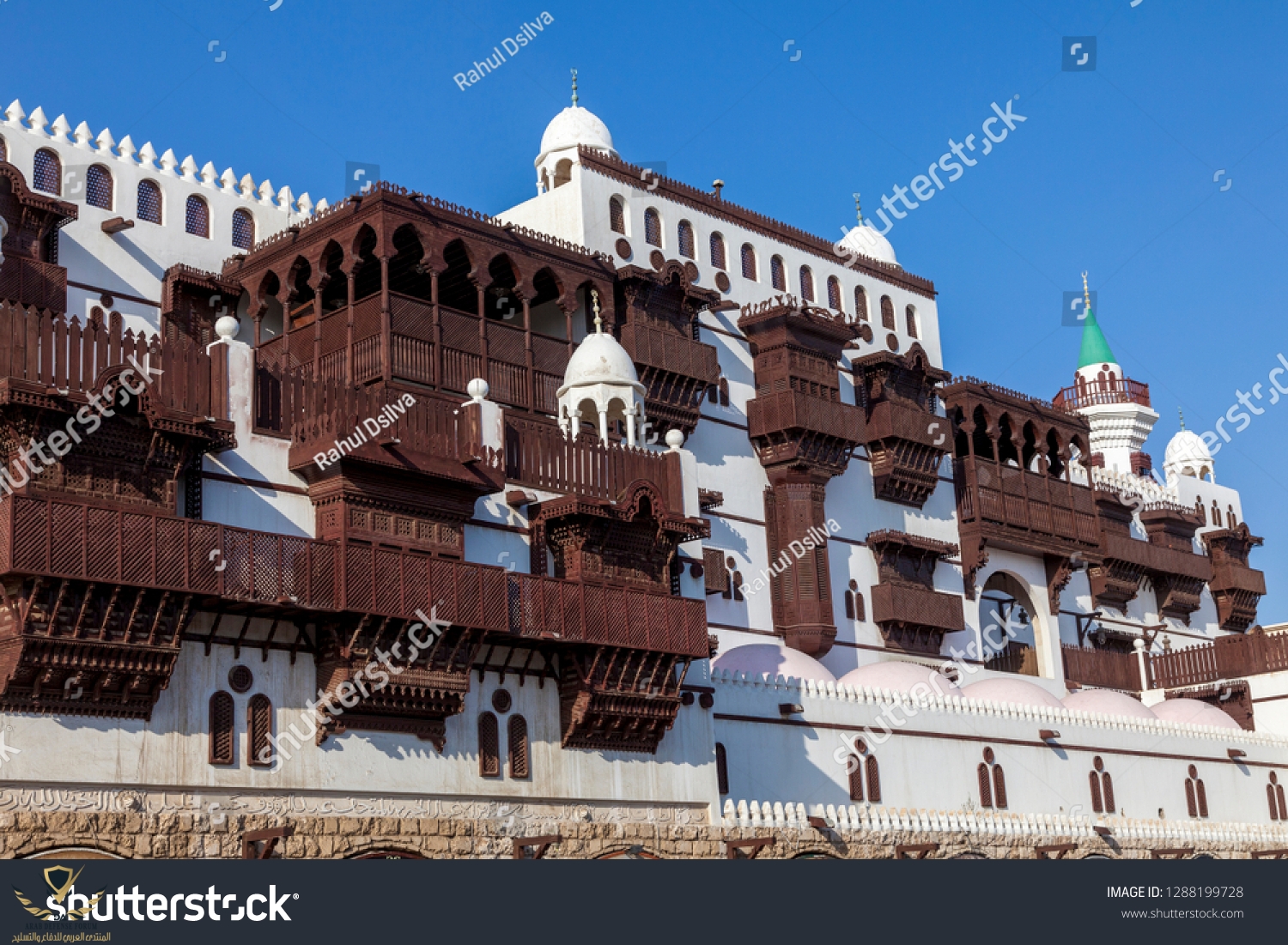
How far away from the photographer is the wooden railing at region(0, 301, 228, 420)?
2102 cm

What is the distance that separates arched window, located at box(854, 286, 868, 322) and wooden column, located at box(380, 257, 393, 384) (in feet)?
48.9

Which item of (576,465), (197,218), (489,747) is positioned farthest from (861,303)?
(489,747)

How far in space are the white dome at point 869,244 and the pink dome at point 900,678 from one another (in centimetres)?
1206

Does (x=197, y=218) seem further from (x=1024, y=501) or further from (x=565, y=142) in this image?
(x=1024, y=501)

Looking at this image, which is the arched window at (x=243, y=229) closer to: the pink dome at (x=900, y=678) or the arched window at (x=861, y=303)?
the pink dome at (x=900, y=678)

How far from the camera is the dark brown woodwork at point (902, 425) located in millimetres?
40219

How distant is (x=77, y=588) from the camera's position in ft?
67.2

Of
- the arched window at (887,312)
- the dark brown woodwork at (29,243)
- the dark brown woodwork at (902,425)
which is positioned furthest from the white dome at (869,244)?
the dark brown woodwork at (29,243)

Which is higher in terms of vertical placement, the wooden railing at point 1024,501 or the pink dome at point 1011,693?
the wooden railing at point 1024,501

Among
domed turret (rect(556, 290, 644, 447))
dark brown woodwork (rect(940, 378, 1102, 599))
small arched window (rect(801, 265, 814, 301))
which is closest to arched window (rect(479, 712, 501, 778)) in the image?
domed turret (rect(556, 290, 644, 447))

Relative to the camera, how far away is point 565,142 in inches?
1558

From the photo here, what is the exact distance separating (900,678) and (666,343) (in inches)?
337

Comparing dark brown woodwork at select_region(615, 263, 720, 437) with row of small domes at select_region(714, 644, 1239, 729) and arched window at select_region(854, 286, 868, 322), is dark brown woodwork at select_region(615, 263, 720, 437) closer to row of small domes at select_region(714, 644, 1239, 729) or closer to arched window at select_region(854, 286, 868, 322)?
row of small domes at select_region(714, 644, 1239, 729)
